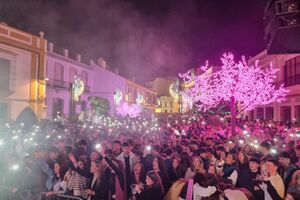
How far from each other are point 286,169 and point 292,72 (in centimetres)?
2480

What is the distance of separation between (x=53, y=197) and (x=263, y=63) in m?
33.2

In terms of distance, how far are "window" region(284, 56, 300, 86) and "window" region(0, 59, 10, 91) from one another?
22.1m

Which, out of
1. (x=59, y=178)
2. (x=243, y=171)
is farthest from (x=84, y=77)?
(x=243, y=171)

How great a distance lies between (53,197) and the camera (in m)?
6.53

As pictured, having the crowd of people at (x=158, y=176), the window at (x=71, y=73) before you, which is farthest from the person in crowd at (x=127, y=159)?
the window at (x=71, y=73)

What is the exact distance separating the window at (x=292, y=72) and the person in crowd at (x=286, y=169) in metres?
23.0

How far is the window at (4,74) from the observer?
25.1 metres

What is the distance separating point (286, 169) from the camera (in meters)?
6.16

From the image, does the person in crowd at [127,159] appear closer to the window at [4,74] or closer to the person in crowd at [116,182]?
the person in crowd at [116,182]

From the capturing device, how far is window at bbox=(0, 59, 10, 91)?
987 inches

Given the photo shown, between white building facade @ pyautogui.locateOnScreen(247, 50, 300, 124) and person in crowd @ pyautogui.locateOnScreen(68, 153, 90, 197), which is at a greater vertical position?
white building facade @ pyautogui.locateOnScreen(247, 50, 300, 124)

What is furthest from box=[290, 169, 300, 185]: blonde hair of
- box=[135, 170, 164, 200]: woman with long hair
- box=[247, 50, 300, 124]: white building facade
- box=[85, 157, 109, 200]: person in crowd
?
box=[247, 50, 300, 124]: white building facade

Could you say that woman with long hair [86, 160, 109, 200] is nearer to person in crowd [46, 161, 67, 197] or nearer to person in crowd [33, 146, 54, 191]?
person in crowd [46, 161, 67, 197]

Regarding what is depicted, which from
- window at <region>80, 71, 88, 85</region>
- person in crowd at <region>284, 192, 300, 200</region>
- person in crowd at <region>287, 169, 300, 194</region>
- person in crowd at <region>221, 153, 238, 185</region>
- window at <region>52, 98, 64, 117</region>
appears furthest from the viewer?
window at <region>80, 71, 88, 85</region>
